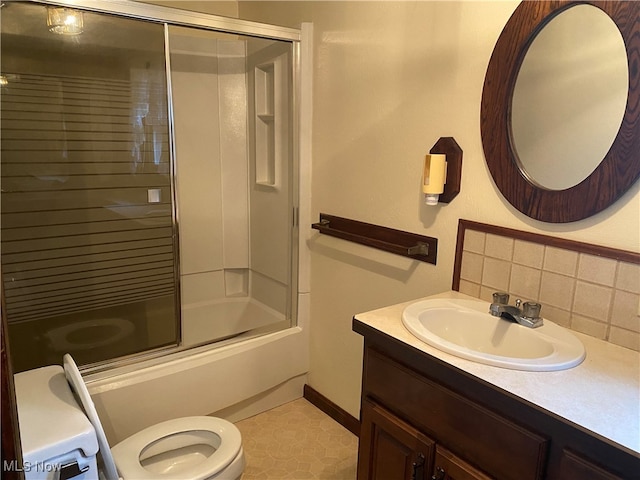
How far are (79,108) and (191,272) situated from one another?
3.72 feet

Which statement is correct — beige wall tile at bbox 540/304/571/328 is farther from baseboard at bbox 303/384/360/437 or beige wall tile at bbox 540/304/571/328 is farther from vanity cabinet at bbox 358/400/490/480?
baseboard at bbox 303/384/360/437

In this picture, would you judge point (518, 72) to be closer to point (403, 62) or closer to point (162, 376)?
point (403, 62)

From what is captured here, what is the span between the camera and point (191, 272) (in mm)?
2893

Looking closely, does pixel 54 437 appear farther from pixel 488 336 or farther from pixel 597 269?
pixel 597 269

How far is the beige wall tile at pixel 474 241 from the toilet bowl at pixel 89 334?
1.63m

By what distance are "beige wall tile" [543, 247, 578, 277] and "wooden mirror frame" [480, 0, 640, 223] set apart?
0.09 meters

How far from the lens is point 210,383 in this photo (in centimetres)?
213

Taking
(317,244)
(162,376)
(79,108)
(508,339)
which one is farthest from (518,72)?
(79,108)

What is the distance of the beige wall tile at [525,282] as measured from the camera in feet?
4.75

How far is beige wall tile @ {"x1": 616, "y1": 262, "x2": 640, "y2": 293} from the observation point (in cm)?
121

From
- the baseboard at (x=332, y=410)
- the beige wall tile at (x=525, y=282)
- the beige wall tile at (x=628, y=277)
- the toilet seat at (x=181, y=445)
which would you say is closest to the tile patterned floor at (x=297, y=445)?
the baseboard at (x=332, y=410)

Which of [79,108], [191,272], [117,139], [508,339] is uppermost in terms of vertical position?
[79,108]

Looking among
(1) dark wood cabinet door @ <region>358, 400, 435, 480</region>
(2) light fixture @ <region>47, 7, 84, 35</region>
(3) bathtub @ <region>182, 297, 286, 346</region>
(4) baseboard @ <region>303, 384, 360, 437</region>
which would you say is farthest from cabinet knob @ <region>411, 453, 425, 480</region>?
(2) light fixture @ <region>47, 7, 84, 35</region>

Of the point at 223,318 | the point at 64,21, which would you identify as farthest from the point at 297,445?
the point at 64,21
